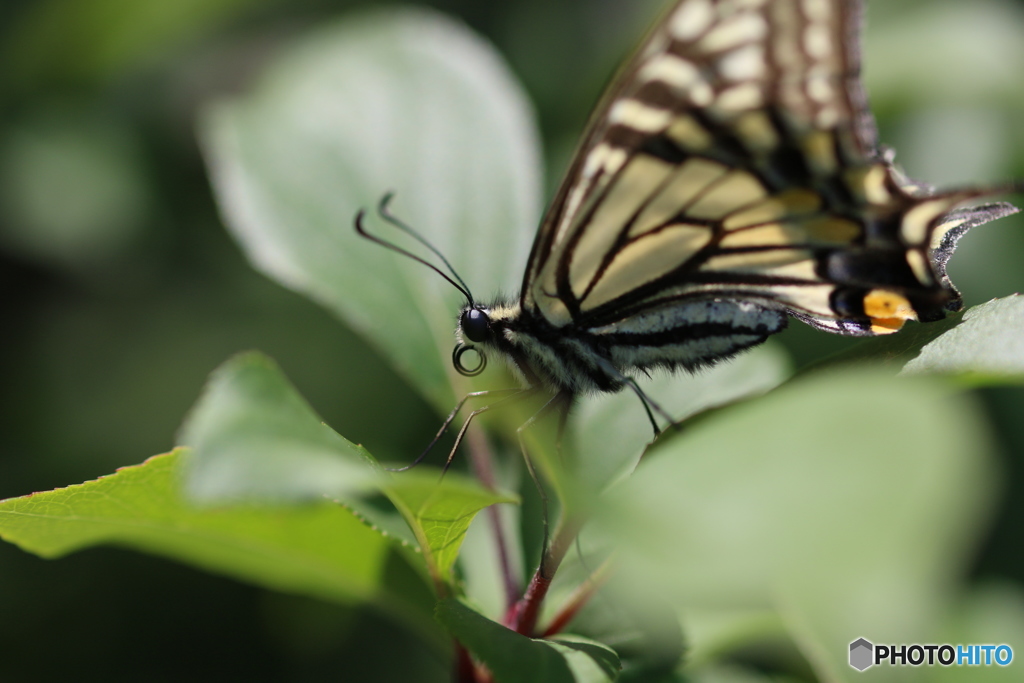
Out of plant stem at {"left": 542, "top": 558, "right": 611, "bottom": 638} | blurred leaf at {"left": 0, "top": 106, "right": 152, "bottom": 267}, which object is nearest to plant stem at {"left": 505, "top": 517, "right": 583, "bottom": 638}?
plant stem at {"left": 542, "top": 558, "right": 611, "bottom": 638}

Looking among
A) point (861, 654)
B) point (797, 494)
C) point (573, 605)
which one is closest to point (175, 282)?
point (573, 605)

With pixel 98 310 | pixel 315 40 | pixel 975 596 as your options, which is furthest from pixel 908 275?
pixel 98 310

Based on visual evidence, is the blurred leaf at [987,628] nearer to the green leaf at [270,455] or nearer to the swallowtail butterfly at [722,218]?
the swallowtail butterfly at [722,218]

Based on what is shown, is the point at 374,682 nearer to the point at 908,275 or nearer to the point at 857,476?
the point at 908,275

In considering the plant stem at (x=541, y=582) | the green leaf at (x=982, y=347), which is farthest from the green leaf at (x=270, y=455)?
the green leaf at (x=982, y=347)

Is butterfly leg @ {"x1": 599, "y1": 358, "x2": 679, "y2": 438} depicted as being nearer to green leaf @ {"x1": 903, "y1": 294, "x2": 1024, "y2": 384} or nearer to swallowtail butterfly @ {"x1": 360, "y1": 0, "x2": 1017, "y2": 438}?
swallowtail butterfly @ {"x1": 360, "y1": 0, "x2": 1017, "y2": 438}
